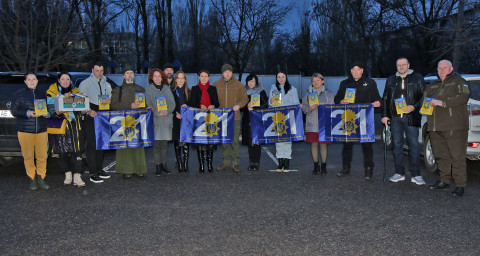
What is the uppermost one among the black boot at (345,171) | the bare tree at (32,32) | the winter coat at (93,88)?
the bare tree at (32,32)

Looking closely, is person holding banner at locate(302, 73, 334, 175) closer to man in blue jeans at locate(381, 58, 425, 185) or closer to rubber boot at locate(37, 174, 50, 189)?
man in blue jeans at locate(381, 58, 425, 185)

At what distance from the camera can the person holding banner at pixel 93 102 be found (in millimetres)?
8016

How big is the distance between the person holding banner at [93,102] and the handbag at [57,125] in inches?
16.0

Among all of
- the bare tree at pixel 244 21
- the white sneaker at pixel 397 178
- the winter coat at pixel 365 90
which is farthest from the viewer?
the bare tree at pixel 244 21

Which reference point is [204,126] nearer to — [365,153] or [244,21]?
[365,153]

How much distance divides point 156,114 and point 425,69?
93.8 feet

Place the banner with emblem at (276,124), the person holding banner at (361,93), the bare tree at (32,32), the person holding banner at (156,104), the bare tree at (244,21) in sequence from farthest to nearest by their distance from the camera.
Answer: the bare tree at (244,21) → the bare tree at (32,32) → the banner with emblem at (276,124) → the person holding banner at (156,104) → the person holding banner at (361,93)

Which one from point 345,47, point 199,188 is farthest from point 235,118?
point 345,47

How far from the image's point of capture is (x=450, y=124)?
711 cm

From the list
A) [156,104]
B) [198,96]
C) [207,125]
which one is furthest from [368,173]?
[156,104]

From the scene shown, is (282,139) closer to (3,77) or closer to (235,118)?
(235,118)

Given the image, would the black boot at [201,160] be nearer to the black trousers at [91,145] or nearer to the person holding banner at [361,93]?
the black trousers at [91,145]

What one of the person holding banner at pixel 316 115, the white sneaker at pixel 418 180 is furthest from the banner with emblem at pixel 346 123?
the white sneaker at pixel 418 180

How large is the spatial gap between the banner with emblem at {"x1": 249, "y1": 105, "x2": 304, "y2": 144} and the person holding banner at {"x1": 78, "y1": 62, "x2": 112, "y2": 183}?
2.86 m
